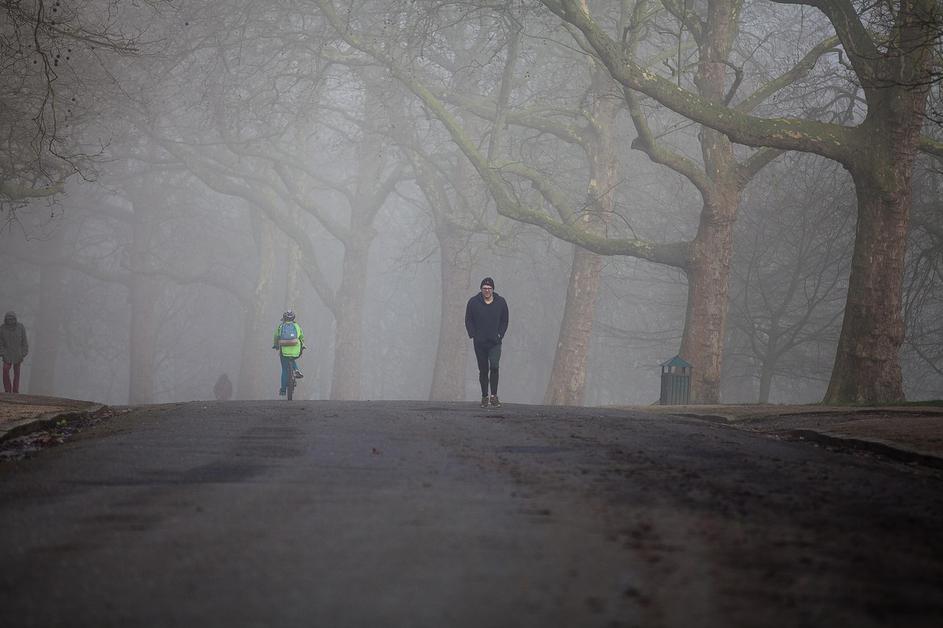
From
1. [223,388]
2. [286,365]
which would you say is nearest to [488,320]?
[286,365]

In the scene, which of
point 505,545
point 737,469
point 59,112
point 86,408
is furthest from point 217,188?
point 505,545

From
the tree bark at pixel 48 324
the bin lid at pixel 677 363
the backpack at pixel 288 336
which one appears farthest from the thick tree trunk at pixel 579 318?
the tree bark at pixel 48 324

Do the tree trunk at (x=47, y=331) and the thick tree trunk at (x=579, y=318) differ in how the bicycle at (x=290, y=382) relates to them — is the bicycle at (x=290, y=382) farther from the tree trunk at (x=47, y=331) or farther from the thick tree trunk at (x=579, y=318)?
the tree trunk at (x=47, y=331)

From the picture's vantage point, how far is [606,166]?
32656mm

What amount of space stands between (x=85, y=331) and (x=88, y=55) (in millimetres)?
26286

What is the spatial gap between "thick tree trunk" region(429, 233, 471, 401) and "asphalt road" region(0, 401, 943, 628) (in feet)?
82.8

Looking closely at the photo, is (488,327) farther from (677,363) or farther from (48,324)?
(48,324)

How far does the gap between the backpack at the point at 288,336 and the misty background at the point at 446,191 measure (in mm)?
4660

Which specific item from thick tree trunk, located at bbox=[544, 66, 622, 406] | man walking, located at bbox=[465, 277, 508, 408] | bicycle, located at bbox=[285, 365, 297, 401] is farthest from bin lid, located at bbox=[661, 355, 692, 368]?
bicycle, located at bbox=[285, 365, 297, 401]

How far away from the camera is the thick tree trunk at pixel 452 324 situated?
119ft

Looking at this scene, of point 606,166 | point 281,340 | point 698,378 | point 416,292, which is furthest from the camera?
point 416,292

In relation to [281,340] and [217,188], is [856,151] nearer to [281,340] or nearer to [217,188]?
[281,340]

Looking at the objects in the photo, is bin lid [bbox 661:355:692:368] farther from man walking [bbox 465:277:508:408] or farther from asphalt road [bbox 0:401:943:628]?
asphalt road [bbox 0:401:943:628]

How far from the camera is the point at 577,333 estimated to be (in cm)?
3184
